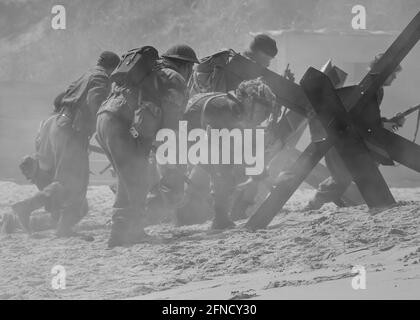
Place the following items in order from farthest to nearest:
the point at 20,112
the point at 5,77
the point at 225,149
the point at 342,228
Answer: the point at 5,77, the point at 20,112, the point at 225,149, the point at 342,228

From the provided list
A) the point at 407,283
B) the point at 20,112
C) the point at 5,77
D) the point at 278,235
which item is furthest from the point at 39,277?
the point at 5,77

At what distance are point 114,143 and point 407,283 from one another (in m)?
3.49

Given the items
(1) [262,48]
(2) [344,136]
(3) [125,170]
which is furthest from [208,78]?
(2) [344,136]

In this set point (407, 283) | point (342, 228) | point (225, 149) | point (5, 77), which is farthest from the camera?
point (5, 77)

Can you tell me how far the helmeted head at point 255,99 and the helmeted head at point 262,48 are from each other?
3.33 ft

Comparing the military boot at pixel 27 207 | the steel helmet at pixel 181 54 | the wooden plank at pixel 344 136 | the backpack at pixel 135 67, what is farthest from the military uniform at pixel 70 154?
the wooden plank at pixel 344 136

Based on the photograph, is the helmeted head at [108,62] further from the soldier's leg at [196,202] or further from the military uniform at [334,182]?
the military uniform at [334,182]

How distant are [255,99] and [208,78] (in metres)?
1.04

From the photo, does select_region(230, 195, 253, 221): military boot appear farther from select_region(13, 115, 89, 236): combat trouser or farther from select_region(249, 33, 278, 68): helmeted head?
select_region(13, 115, 89, 236): combat trouser

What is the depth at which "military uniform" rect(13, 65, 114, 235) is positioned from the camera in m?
11.5

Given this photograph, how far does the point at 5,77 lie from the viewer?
2739 centimetres

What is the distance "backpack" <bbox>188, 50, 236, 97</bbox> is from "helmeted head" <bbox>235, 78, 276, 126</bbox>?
38 cm

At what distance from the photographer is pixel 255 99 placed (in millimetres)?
10914
